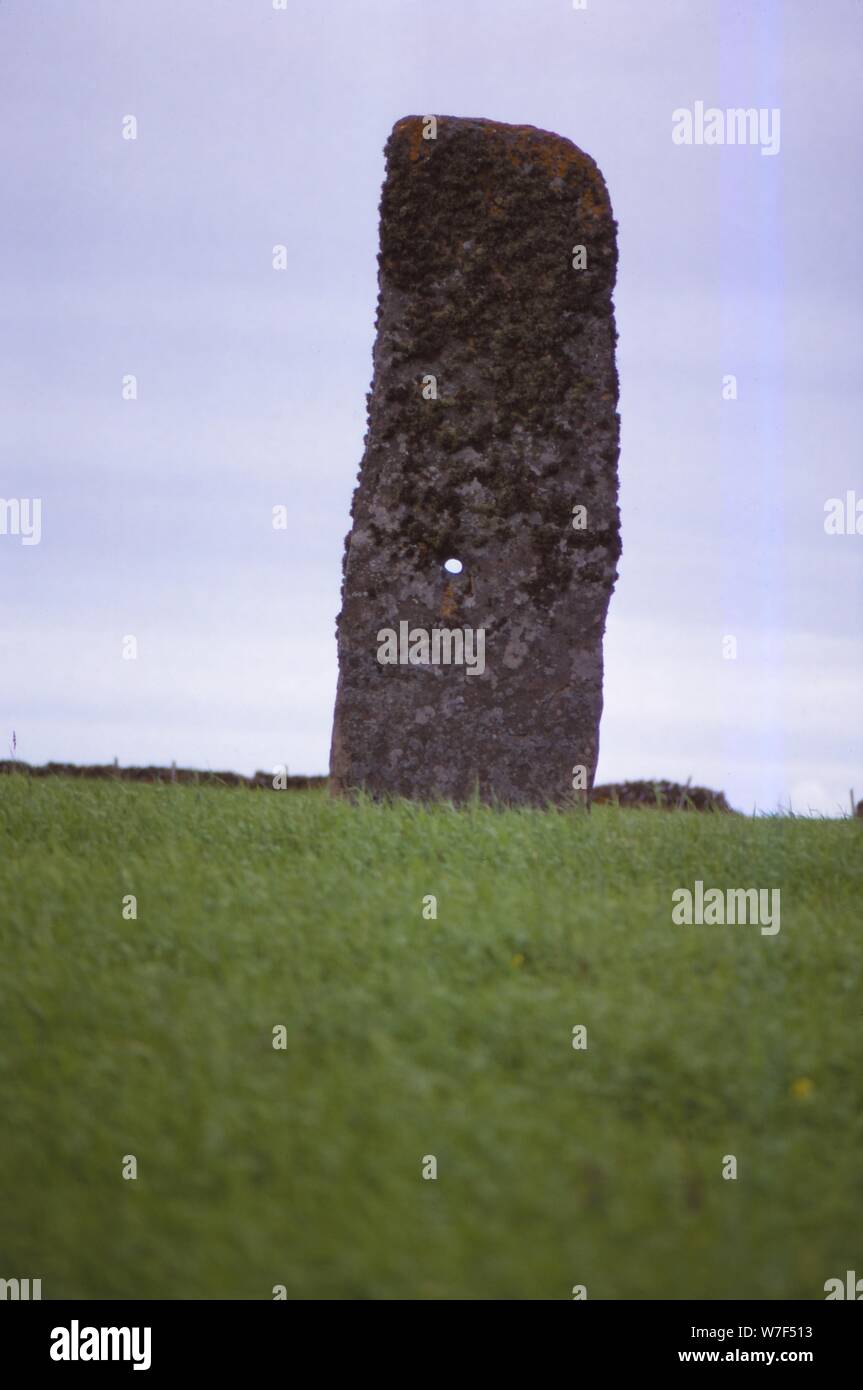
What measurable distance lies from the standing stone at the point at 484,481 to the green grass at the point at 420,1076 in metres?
1.55

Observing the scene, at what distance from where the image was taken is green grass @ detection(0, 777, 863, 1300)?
2871 mm

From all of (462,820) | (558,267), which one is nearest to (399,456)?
(558,267)

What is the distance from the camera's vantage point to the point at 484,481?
25.2 ft

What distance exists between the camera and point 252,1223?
2.92m

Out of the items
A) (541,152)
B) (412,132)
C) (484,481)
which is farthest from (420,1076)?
(412,132)

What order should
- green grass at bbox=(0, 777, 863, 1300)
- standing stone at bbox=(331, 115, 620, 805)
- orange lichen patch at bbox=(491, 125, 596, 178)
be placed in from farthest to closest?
orange lichen patch at bbox=(491, 125, 596, 178) → standing stone at bbox=(331, 115, 620, 805) → green grass at bbox=(0, 777, 863, 1300)

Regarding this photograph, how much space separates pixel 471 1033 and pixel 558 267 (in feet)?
17.4

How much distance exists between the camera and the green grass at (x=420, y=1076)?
287 centimetres

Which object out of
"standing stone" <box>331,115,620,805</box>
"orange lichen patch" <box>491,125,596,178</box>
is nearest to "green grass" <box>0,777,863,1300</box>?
"standing stone" <box>331,115,620,805</box>

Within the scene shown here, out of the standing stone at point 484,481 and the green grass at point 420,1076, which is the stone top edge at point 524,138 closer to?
the standing stone at point 484,481

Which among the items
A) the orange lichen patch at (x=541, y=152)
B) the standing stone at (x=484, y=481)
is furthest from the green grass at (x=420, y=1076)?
the orange lichen patch at (x=541, y=152)

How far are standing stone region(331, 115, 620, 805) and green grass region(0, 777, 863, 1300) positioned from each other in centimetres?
155

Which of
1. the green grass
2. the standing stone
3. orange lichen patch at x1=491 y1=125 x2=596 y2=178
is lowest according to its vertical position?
the green grass

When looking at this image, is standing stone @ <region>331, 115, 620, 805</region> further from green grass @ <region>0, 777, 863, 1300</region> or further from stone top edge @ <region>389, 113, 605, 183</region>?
green grass @ <region>0, 777, 863, 1300</region>
